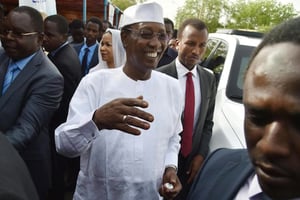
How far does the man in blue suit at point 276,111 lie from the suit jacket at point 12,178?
60cm

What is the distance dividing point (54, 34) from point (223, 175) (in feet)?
10.2

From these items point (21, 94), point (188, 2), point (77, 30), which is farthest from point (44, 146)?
point (188, 2)

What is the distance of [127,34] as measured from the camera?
7.32 ft

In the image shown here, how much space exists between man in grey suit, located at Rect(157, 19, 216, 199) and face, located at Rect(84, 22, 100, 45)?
8.95ft

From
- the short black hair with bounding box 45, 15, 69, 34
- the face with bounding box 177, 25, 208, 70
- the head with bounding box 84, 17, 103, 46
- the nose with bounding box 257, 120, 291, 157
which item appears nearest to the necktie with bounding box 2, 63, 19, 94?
the face with bounding box 177, 25, 208, 70

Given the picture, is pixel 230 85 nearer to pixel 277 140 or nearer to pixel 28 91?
pixel 28 91

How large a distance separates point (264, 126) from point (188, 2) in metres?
40.7

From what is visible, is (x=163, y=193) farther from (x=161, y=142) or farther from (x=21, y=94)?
(x=21, y=94)

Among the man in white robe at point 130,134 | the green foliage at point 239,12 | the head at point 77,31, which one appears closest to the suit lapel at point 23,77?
the man in white robe at point 130,134

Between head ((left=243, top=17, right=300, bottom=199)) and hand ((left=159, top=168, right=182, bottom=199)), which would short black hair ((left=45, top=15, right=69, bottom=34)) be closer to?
hand ((left=159, top=168, right=182, bottom=199))

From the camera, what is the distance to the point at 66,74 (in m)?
3.73

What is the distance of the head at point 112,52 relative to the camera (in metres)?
3.07

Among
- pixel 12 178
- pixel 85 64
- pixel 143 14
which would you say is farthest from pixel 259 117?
pixel 85 64

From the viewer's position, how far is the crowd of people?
3.02 ft
